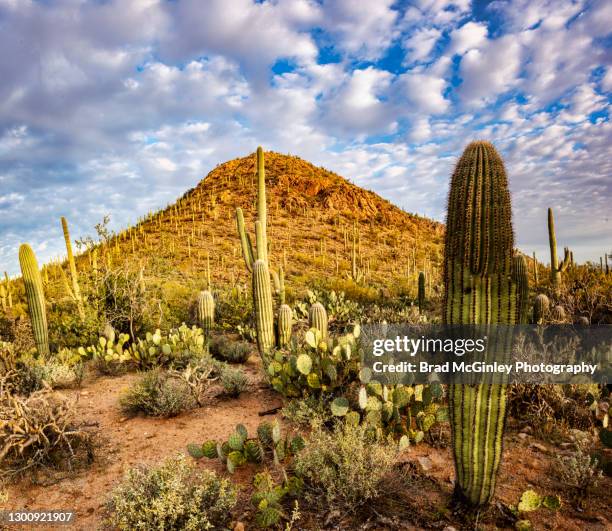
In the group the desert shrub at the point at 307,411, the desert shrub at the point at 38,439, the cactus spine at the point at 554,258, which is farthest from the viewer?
the cactus spine at the point at 554,258

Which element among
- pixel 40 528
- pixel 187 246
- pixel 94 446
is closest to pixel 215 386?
pixel 94 446

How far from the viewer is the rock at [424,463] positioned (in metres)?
3.86

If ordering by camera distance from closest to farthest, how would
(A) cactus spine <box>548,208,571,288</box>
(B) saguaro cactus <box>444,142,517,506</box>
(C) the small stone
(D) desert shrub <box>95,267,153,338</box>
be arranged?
(B) saguaro cactus <box>444,142,517,506</box> → (C) the small stone → (D) desert shrub <box>95,267,153,338</box> → (A) cactus spine <box>548,208,571,288</box>

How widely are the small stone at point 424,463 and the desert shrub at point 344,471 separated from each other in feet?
1.86

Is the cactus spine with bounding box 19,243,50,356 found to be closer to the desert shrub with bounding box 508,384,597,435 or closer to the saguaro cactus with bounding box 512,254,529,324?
the desert shrub with bounding box 508,384,597,435

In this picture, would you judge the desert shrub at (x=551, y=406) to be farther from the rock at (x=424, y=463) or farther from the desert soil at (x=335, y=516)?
the rock at (x=424, y=463)

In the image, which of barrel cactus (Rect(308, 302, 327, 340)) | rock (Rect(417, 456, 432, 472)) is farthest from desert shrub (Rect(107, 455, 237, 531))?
barrel cactus (Rect(308, 302, 327, 340))

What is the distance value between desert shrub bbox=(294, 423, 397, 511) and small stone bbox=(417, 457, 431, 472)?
22.3 inches

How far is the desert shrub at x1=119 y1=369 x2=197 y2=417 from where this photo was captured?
5355 mm

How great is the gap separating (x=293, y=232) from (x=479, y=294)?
91.7 feet

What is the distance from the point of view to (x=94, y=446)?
15.0 ft

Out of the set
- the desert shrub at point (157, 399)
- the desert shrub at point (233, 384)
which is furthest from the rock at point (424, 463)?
the desert shrub at point (157, 399)

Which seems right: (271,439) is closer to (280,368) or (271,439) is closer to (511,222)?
(280,368)

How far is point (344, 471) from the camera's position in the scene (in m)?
3.27
